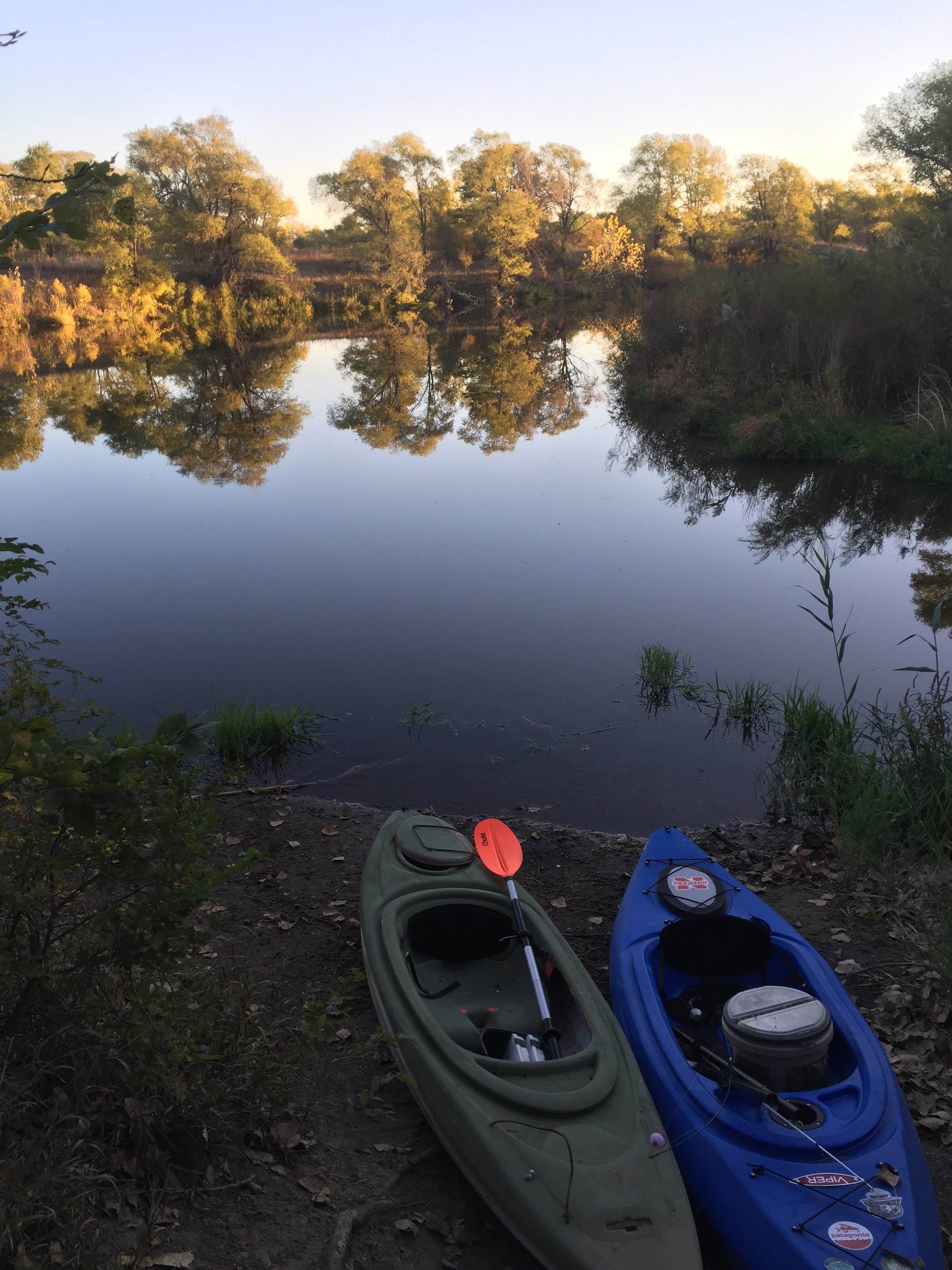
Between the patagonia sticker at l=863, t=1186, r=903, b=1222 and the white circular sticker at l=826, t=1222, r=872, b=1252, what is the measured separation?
0.07 m

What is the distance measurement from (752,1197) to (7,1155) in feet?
7.24

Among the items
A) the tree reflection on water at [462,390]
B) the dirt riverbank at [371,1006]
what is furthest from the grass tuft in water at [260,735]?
the tree reflection on water at [462,390]

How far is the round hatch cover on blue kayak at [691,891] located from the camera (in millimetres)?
4004

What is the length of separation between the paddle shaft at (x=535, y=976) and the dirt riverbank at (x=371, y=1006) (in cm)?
56

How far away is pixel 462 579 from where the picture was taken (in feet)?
33.3

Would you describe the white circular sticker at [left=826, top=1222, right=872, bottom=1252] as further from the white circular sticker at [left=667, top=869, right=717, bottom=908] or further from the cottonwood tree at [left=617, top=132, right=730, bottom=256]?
the cottonwood tree at [left=617, top=132, right=730, bottom=256]

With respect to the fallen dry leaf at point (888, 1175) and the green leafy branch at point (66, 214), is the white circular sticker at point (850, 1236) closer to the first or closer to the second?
the fallen dry leaf at point (888, 1175)

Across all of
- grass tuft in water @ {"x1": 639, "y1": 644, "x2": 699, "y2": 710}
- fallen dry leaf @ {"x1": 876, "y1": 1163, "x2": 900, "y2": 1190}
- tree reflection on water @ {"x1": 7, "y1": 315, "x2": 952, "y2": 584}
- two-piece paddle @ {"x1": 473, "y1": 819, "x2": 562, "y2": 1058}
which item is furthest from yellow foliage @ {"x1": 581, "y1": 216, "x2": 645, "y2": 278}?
fallen dry leaf @ {"x1": 876, "y1": 1163, "x2": 900, "y2": 1190}

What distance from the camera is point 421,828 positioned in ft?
15.1

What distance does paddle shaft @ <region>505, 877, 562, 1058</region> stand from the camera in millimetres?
3289

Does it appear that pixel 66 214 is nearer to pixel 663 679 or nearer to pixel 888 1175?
pixel 888 1175

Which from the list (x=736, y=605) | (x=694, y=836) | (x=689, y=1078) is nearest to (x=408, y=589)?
(x=736, y=605)

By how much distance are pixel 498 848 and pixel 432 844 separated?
358 mm

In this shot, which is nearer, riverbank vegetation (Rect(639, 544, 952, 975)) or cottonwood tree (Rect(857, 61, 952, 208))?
riverbank vegetation (Rect(639, 544, 952, 975))
